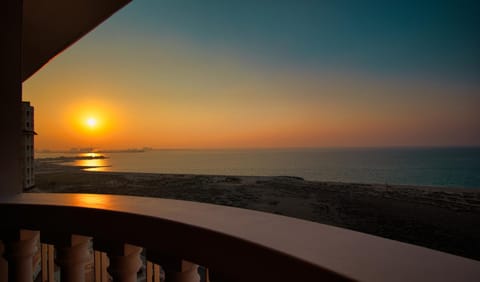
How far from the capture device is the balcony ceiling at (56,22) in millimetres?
1162

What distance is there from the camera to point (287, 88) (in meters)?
12.8

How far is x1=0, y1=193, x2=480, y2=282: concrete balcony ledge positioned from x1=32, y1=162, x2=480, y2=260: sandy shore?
167 inches

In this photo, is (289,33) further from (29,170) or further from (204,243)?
(204,243)

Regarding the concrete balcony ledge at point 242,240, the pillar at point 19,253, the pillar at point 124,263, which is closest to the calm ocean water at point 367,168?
the concrete balcony ledge at point 242,240

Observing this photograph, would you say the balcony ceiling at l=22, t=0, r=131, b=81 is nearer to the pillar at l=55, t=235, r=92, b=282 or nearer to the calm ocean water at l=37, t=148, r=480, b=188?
the pillar at l=55, t=235, r=92, b=282

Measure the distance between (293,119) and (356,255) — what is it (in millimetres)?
13779

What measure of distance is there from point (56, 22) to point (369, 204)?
7777 mm

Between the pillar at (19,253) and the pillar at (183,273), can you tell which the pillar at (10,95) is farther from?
the pillar at (183,273)

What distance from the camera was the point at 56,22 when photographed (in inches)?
50.3

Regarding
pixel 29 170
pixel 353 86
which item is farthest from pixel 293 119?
pixel 29 170

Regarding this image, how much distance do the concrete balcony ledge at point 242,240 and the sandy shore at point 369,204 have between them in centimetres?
424

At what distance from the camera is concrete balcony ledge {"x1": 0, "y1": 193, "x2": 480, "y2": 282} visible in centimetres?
30

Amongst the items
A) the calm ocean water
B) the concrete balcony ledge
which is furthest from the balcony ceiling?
the calm ocean water

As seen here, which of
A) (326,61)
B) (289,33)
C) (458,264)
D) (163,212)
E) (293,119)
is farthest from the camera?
(293,119)
